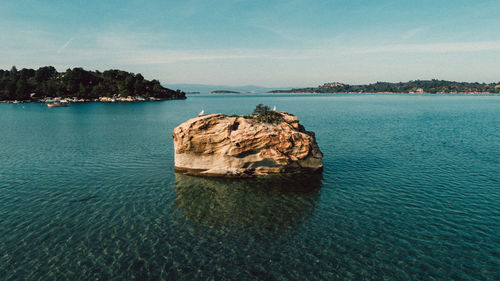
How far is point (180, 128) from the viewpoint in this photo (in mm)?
30688

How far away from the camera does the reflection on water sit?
2006cm

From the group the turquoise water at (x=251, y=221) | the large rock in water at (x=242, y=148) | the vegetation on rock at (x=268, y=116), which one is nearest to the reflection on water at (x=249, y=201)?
the turquoise water at (x=251, y=221)

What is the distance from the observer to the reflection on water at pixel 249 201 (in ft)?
65.8

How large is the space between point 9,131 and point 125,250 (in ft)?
217

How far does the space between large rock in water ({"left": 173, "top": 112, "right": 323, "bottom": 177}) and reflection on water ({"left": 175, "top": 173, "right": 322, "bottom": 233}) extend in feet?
4.73

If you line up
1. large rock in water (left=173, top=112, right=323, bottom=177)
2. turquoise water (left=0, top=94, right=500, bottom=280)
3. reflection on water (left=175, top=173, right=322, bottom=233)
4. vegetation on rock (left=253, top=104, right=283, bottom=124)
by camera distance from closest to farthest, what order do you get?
Result: turquoise water (left=0, top=94, right=500, bottom=280)
reflection on water (left=175, top=173, right=322, bottom=233)
large rock in water (left=173, top=112, right=323, bottom=177)
vegetation on rock (left=253, top=104, right=283, bottom=124)

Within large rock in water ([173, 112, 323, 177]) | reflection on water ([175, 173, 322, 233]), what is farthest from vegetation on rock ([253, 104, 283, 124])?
reflection on water ([175, 173, 322, 233])

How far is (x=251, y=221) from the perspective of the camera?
20.1 m

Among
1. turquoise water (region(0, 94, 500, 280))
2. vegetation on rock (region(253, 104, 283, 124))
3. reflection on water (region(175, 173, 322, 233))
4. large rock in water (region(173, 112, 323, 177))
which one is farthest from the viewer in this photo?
vegetation on rock (region(253, 104, 283, 124))

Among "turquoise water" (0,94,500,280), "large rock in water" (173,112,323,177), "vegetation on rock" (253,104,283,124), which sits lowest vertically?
"turquoise water" (0,94,500,280)

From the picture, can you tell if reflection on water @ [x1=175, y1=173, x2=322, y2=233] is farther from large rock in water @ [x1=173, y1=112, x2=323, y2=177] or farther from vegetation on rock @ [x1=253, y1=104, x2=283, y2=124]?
vegetation on rock @ [x1=253, y1=104, x2=283, y2=124]

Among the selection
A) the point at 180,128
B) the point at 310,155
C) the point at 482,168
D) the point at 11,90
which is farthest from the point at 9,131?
the point at 11,90

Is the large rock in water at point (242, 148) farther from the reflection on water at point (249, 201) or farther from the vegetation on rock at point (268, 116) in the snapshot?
the reflection on water at point (249, 201)

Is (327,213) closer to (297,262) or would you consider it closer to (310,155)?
(297,262)
